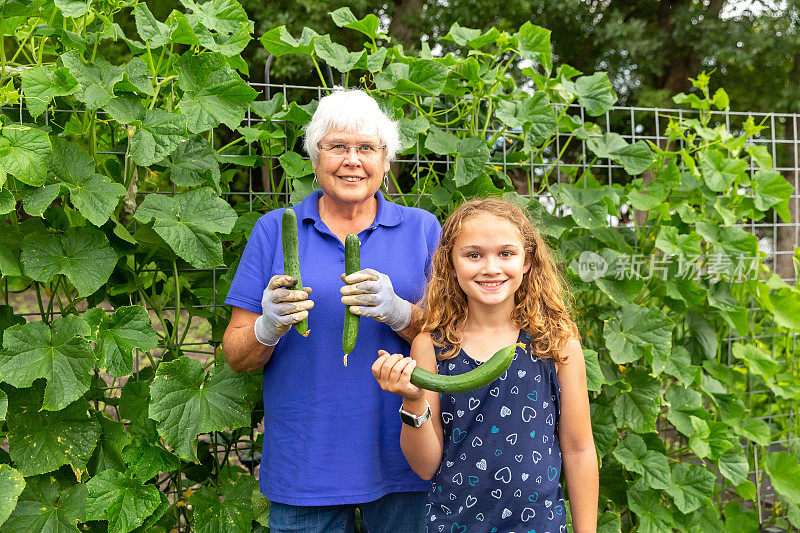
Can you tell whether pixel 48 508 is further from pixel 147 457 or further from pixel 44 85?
pixel 44 85

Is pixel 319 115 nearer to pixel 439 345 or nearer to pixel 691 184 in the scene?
pixel 439 345

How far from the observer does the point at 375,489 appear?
81.4 inches

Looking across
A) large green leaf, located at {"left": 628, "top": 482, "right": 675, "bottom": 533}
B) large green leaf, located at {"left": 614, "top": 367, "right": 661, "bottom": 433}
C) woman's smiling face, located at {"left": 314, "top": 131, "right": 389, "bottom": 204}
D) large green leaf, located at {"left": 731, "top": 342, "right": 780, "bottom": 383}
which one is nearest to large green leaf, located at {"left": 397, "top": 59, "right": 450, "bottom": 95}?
woman's smiling face, located at {"left": 314, "top": 131, "right": 389, "bottom": 204}

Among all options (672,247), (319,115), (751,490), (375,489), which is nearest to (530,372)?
(375,489)

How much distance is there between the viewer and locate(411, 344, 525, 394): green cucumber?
1.70 metres

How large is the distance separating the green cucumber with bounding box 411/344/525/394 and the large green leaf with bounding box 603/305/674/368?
1482 mm

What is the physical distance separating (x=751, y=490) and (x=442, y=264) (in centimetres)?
239

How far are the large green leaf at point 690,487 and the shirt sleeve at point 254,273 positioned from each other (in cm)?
215

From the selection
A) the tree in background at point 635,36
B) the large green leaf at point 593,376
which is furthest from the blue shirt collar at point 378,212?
the tree in background at point 635,36

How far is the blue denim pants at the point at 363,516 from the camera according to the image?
2094 mm

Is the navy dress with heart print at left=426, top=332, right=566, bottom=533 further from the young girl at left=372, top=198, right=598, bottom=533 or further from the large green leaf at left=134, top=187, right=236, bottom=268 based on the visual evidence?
the large green leaf at left=134, top=187, right=236, bottom=268

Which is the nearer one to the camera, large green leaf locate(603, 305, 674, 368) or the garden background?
the garden background

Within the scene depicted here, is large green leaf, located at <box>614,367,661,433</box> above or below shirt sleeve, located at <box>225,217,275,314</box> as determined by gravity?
below

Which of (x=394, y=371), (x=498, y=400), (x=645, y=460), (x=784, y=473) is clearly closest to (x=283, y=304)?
(x=394, y=371)
